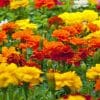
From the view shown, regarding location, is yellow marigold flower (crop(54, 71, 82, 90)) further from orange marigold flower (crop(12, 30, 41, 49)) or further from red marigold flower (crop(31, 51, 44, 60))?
orange marigold flower (crop(12, 30, 41, 49))

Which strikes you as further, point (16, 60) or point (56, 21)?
point (56, 21)

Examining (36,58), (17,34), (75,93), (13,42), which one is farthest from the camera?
(13,42)

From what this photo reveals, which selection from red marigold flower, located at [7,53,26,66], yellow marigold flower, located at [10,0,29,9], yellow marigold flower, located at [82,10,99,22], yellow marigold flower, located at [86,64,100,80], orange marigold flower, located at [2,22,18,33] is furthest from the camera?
yellow marigold flower, located at [10,0,29,9]

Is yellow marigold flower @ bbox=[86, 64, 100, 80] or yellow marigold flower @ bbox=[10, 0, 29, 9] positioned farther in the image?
yellow marigold flower @ bbox=[10, 0, 29, 9]

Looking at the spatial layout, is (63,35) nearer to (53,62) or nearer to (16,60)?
(53,62)

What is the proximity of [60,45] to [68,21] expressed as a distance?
3.98 ft

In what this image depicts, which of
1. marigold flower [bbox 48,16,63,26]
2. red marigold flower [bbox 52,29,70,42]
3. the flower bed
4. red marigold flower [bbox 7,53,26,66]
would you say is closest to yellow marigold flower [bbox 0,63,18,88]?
the flower bed

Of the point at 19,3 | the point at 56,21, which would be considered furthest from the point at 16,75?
the point at 19,3

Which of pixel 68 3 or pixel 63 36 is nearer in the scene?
pixel 63 36

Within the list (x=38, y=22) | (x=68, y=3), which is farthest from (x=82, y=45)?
Answer: (x=68, y=3)

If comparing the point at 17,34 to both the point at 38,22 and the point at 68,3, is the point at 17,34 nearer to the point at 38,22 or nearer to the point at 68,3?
the point at 38,22

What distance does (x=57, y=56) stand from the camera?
3.25m

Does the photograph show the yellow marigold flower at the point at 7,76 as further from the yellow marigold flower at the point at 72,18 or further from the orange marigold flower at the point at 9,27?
the yellow marigold flower at the point at 72,18

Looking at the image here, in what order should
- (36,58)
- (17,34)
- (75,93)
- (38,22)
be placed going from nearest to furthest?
(75,93) < (36,58) < (17,34) < (38,22)
